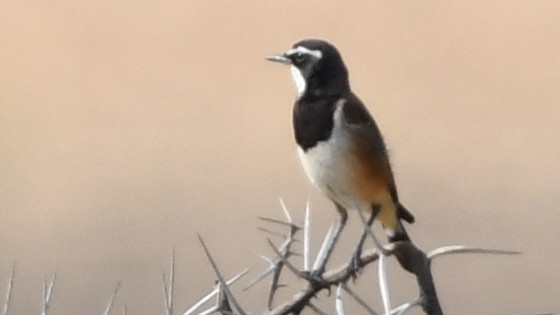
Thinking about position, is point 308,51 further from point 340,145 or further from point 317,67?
point 340,145

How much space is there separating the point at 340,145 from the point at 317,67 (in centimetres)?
15

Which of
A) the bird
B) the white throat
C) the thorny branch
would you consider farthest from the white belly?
Answer: the thorny branch

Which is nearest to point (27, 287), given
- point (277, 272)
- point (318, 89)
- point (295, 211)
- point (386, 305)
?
point (295, 211)

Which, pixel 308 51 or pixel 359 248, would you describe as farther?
pixel 308 51

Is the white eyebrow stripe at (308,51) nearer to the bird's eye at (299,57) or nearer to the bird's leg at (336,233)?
the bird's eye at (299,57)

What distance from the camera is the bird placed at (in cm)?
207

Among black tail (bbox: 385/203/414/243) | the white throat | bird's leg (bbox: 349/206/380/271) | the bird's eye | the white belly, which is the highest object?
the bird's eye

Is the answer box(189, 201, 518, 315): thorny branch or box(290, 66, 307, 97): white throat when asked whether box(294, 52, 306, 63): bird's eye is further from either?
box(189, 201, 518, 315): thorny branch

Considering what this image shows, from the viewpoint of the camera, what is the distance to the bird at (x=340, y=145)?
207 cm

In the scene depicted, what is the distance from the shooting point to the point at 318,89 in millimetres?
2158

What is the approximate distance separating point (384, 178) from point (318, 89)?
8.3 inches

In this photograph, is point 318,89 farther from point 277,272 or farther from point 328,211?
point 328,211

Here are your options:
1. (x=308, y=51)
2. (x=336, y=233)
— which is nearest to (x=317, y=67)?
(x=308, y=51)

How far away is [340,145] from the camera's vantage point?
2105 millimetres
